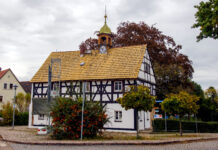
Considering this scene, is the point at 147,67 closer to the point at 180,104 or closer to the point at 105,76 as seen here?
the point at 105,76

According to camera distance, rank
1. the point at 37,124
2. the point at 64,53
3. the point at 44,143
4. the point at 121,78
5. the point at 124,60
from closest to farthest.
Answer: the point at 44,143 < the point at 121,78 < the point at 124,60 < the point at 37,124 < the point at 64,53

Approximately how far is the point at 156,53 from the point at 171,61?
223 centimetres

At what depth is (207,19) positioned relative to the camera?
1200 centimetres

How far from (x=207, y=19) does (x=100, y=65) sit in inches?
608

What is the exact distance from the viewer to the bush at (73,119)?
15344mm

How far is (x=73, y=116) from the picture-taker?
1531 cm

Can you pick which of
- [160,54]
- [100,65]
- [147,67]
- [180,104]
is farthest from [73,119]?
[160,54]

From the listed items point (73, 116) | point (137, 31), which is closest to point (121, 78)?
point (73, 116)

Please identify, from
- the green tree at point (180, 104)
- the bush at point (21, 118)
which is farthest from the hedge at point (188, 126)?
the bush at point (21, 118)

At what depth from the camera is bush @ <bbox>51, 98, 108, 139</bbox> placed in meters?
15.3

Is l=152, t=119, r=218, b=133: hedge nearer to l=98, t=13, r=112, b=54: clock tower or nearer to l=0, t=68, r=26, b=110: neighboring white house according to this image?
l=98, t=13, r=112, b=54: clock tower

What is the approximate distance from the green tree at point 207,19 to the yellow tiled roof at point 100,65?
10.6m

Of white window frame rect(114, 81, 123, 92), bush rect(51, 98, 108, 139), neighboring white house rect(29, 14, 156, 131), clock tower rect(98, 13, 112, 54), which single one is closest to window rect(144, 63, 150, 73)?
neighboring white house rect(29, 14, 156, 131)

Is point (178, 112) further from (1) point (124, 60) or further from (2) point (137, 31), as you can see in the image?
(2) point (137, 31)
